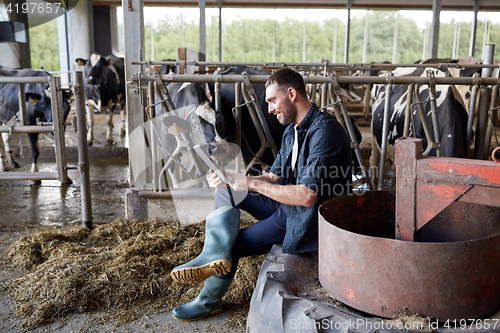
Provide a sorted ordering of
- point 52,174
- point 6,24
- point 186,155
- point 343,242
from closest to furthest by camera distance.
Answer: point 343,242 < point 52,174 < point 186,155 < point 6,24

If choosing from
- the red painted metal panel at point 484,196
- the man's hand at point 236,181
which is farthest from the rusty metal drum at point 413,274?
the man's hand at point 236,181

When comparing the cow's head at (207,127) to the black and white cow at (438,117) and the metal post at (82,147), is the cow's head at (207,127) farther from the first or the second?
the black and white cow at (438,117)

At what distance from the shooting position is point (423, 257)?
1520mm

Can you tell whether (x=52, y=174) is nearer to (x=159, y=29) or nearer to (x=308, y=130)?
(x=308, y=130)

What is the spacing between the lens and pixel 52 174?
12.8ft

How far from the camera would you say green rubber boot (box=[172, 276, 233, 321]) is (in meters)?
2.47

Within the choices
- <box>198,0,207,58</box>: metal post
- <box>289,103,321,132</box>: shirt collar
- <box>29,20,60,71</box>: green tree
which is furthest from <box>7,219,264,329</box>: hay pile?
<box>29,20,60,71</box>: green tree

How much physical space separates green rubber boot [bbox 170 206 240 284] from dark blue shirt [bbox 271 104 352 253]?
29 cm

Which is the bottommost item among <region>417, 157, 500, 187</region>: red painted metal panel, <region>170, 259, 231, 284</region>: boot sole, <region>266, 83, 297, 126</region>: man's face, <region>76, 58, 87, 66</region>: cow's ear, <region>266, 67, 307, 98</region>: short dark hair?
<region>170, 259, 231, 284</region>: boot sole

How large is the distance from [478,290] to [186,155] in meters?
3.93

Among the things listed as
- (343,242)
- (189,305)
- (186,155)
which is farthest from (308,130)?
(186,155)

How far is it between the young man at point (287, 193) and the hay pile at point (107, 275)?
0.98ft

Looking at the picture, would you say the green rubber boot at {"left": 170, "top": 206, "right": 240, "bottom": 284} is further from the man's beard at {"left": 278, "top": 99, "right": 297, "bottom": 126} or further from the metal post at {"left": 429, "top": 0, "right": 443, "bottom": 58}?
the metal post at {"left": 429, "top": 0, "right": 443, "bottom": 58}

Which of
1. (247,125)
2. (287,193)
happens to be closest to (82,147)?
(247,125)
